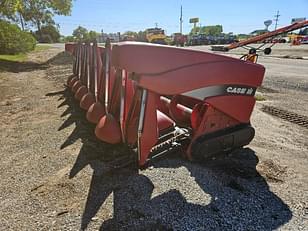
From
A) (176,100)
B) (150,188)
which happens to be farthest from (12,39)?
(150,188)

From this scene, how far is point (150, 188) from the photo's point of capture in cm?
292

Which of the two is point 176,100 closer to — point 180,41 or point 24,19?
point 24,19

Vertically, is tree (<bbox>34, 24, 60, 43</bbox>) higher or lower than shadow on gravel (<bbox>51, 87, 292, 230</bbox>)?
higher

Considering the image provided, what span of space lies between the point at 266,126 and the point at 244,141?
64.8 inches

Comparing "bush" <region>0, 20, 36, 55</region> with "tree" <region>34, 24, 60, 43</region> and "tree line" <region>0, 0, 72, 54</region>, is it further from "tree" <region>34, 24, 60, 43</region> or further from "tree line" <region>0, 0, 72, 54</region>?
"tree" <region>34, 24, 60, 43</region>

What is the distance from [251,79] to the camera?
3.23 m

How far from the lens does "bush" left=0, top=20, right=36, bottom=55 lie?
20172 millimetres

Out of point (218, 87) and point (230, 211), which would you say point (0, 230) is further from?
point (218, 87)

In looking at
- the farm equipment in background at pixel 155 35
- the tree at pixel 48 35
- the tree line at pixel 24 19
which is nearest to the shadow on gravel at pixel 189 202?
the tree line at pixel 24 19

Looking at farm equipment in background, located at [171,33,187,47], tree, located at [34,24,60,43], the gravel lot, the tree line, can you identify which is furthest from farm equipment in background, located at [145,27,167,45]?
the gravel lot

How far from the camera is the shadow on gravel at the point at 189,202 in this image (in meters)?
2.42

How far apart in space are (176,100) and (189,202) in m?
1.62

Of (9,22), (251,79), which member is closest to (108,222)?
(251,79)

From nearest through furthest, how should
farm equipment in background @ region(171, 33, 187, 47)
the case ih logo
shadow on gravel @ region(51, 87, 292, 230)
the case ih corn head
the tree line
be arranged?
shadow on gravel @ region(51, 87, 292, 230) → the case ih corn head → the case ih logo → the tree line → farm equipment in background @ region(171, 33, 187, 47)
